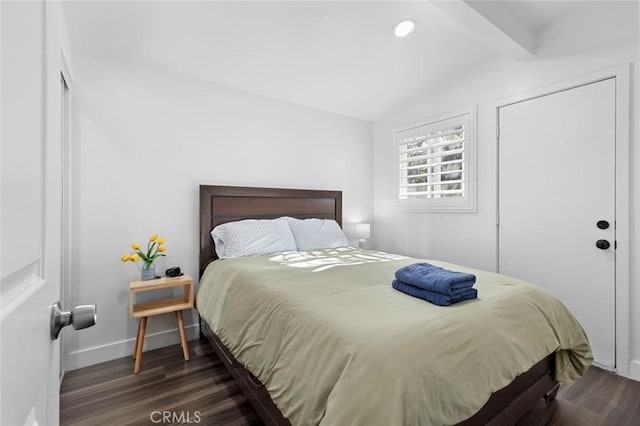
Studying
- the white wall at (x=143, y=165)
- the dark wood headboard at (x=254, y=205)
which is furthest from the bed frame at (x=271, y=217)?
the white wall at (x=143, y=165)

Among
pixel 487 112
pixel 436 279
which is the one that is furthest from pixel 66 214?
pixel 487 112

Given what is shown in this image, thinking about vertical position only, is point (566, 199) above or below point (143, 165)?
below

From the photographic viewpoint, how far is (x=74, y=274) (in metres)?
2.34

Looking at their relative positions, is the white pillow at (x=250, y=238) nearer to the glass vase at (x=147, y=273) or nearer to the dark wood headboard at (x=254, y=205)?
the dark wood headboard at (x=254, y=205)

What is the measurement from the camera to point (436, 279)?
1476mm

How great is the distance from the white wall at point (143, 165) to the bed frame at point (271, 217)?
0.13m

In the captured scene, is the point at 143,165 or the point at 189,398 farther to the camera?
the point at 143,165

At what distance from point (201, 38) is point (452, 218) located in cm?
297

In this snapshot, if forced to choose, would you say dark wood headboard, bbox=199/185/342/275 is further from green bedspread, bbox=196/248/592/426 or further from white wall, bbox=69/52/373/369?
green bedspread, bbox=196/248/592/426

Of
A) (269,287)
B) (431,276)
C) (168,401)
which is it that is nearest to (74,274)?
(168,401)

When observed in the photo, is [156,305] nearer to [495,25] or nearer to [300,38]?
[300,38]

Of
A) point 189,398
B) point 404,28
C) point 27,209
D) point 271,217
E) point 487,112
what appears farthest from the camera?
point 271,217

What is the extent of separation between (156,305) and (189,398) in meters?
0.83

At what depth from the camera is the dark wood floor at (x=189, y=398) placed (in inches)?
69.4
